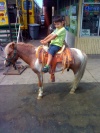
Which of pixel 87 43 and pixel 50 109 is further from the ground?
pixel 87 43

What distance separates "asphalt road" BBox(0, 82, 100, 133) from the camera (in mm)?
3127

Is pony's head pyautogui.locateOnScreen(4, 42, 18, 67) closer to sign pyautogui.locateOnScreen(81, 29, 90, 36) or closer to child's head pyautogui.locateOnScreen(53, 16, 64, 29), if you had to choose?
child's head pyautogui.locateOnScreen(53, 16, 64, 29)

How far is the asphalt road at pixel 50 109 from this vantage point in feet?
10.3

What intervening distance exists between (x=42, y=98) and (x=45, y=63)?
0.90 metres

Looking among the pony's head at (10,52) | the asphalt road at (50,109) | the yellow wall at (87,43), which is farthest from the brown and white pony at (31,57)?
the yellow wall at (87,43)

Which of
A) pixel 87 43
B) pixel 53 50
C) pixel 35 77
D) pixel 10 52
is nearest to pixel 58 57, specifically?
pixel 53 50

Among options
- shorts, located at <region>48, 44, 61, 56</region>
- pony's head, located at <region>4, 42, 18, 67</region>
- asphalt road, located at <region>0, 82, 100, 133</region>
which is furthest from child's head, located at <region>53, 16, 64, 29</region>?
asphalt road, located at <region>0, 82, 100, 133</region>

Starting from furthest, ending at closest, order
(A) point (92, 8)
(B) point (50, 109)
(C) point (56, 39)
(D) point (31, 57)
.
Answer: (A) point (92, 8) → (D) point (31, 57) → (C) point (56, 39) → (B) point (50, 109)

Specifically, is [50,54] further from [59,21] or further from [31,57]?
[59,21]

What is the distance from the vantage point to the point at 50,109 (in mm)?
3693

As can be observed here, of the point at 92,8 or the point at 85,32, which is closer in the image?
the point at 92,8

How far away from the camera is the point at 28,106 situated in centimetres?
380

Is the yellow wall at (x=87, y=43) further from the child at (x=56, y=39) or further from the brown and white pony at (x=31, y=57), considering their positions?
the child at (x=56, y=39)

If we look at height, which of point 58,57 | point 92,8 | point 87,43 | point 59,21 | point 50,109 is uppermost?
point 92,8
